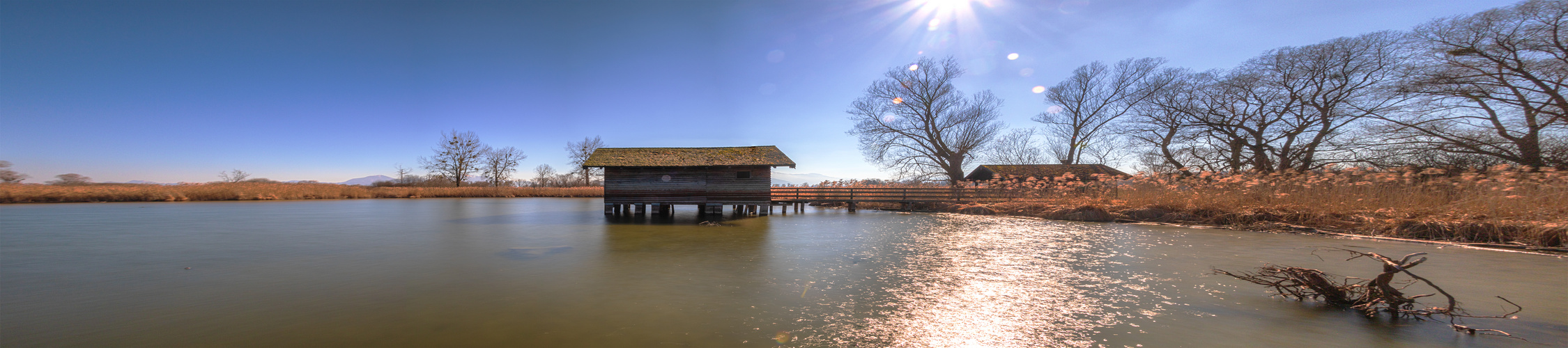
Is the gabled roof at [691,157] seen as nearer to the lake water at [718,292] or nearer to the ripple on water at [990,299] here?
the lake water at [718,292]

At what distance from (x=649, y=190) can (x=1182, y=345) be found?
63.0 feet

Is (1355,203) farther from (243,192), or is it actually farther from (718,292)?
(243,192)

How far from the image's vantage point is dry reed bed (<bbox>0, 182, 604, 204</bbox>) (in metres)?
27.5

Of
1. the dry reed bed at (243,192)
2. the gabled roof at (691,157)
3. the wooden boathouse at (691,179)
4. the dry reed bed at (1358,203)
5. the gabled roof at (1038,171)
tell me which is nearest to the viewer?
the dry reed bed at (1358,203)

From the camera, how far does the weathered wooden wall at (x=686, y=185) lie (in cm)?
2089

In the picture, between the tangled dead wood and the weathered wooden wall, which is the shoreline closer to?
the tangled dead wood

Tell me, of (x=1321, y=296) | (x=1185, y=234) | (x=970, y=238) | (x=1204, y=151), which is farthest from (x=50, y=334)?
(x=1204, y=151)

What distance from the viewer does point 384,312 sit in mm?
5305

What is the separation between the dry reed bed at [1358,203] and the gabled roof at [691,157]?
10652 mm

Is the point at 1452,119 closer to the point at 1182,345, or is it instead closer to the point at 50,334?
the point at 1182,345

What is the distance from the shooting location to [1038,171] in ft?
102

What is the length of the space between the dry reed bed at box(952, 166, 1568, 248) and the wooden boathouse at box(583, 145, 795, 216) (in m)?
10.9

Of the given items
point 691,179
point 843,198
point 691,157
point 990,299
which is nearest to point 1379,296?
point 990,299

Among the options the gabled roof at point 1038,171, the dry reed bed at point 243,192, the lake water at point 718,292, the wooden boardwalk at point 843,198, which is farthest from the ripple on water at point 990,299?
the dry reed bed at point 243,192
